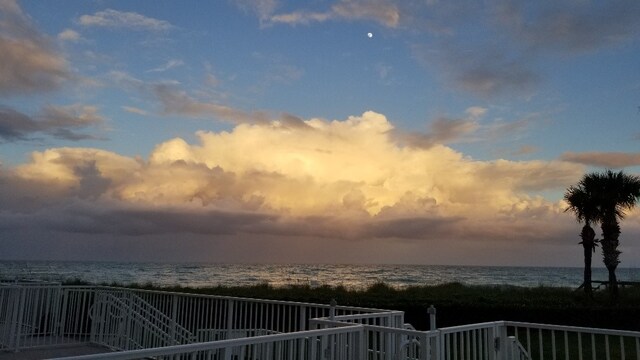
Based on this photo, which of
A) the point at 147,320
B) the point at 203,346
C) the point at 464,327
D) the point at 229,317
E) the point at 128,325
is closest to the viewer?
the point at 203,346

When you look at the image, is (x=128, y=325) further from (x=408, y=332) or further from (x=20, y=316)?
(x=408, y=332)

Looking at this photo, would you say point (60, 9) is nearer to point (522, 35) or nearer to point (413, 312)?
point (522, 35)

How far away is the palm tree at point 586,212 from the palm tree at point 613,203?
0.31 metres

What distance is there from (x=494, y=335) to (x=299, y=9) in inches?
364

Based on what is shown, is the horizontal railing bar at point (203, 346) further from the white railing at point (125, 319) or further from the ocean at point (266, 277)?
the ocean at point (266, 277)

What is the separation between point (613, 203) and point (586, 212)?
1.28m

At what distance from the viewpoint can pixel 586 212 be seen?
24.6m

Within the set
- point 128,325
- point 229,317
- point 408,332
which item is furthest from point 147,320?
point 408,332

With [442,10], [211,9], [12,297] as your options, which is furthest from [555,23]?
[12,297]

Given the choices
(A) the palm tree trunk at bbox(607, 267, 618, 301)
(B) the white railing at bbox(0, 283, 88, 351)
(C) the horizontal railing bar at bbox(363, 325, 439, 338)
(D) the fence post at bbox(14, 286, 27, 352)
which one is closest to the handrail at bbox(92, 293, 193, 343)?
(B) the white railing at bbox(0, 283, 88, 351)

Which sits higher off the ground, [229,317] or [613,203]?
[613,203]

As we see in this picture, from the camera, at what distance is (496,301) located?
17.8 metres

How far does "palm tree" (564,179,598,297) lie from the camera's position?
24219 millimetres

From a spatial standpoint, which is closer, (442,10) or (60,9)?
(442,10)
